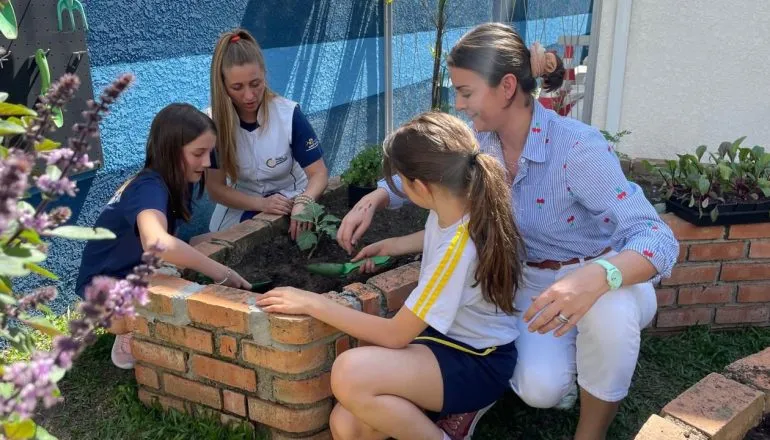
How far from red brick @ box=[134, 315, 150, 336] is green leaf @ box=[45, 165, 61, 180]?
5.05ft

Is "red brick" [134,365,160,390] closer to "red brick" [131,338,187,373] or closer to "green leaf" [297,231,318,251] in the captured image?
"red brick" [131,338,187,373]

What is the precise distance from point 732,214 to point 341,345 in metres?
1.78

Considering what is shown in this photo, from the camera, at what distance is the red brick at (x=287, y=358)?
2227 mm

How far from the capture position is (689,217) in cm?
304

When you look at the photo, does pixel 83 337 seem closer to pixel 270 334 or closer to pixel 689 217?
pixel 270 334

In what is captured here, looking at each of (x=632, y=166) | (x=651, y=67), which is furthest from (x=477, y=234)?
(x=651, y=67)

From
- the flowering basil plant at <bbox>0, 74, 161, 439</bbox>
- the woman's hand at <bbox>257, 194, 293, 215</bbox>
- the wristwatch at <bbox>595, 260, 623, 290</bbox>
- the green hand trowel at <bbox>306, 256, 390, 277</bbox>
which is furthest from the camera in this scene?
the woman's hand at <bbox>257, 194, 293, 215</bbox>

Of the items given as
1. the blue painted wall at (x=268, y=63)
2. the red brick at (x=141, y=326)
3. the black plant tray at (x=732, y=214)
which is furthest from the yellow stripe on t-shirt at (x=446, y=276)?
the blue painted wall at (x=268, y=63)

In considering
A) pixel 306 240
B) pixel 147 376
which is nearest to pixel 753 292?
pixel 306 240

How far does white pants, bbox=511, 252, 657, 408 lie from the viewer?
224cm

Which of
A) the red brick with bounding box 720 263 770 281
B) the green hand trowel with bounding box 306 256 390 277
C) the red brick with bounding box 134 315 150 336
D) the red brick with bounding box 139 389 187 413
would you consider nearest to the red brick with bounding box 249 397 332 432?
the red brick with bounding box 139 389 187 413

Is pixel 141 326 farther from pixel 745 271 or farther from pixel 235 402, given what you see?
pixel 745 271

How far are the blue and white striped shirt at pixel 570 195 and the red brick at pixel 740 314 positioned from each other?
3.50ft

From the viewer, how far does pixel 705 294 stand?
10.4 feet
